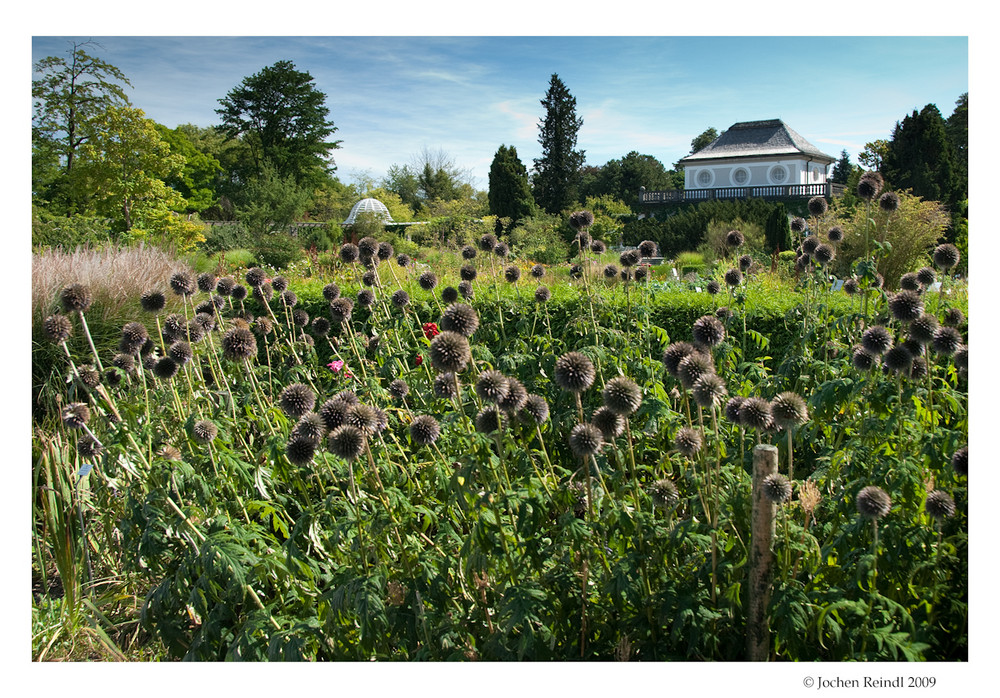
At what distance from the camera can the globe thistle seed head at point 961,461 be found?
2.29 metres

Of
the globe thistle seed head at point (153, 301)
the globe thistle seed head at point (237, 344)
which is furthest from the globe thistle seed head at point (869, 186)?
the globe thistle seed head at point (153, 301)

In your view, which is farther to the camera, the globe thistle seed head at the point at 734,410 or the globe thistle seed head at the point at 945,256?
the globe thistle seed head at the point at 945,256

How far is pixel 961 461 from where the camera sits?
2.31 meters

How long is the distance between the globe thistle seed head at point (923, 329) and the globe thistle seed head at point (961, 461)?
0.57m

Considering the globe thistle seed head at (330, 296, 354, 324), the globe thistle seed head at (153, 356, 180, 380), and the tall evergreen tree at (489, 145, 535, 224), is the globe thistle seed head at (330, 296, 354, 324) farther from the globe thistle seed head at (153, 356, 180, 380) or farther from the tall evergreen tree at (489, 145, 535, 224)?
the tall evergreen tree at (489, 145, 535, 224)

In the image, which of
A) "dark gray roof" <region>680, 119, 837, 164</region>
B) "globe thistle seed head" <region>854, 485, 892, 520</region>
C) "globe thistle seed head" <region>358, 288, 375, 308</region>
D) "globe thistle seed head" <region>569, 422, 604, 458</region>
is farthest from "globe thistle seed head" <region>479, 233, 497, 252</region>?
"dark gray roof" <region>680, 119, 837, 164</region>

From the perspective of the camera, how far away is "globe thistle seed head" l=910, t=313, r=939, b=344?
2736mm

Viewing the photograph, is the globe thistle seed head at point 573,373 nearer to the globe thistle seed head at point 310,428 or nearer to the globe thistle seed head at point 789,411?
the globe thistle seed head at point 789,411

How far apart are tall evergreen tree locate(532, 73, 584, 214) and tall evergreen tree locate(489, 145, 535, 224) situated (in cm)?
246

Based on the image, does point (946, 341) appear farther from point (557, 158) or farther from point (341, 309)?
point (557, 158)

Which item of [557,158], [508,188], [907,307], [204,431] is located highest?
[557,158]

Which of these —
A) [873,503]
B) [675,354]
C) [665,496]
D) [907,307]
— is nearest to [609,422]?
[665,496]

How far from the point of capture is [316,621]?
2.46 m

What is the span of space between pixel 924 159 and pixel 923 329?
2077 cm
